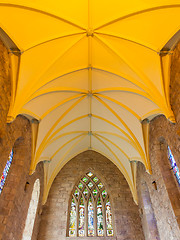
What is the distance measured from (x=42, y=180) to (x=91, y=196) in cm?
271

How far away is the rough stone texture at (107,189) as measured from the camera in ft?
28.6

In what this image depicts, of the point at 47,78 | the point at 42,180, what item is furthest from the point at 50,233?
the point at 47,78

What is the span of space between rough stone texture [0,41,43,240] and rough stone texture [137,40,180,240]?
503 cm

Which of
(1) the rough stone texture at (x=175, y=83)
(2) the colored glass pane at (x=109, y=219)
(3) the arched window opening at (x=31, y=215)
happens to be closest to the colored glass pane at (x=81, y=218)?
(2) the colored glass pane at (x=109, y=219)

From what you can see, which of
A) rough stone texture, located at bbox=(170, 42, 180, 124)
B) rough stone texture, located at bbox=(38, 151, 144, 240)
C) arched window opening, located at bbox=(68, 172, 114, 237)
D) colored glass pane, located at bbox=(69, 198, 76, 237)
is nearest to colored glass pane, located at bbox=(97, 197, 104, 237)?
arched window opening, located at bbox=(68, 172, 114, 237)

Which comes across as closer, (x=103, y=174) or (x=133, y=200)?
(x=133, y=200)

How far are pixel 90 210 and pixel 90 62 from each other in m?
7.13

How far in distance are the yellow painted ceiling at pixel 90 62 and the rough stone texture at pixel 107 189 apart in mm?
2075

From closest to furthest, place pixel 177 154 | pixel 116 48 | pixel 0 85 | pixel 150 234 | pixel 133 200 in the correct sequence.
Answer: pixel 0 85, pixel 177 154, pixel 116 48, pixel 150 234, pixel 133 200

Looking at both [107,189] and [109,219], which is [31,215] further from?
[107,189]

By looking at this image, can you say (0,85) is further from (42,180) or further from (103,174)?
(103,174)

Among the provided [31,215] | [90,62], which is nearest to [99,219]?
[31,215]

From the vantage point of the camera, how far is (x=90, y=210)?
9656 millimetres

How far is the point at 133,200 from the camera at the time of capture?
9.72 metres
